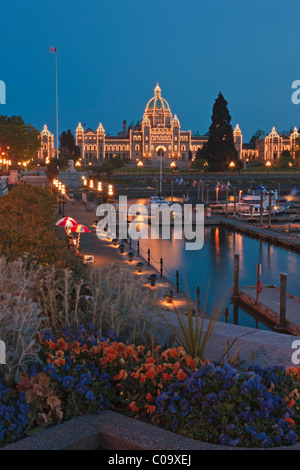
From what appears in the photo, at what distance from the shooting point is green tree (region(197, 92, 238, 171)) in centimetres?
11050

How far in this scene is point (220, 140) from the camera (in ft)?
366

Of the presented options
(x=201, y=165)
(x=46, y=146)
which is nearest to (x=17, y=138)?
(x=201, y=165)

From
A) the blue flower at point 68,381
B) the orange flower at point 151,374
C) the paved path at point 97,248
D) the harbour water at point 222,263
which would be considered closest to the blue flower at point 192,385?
the orange flower at point 151,374

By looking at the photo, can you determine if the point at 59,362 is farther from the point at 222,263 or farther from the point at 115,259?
the point at 222,263

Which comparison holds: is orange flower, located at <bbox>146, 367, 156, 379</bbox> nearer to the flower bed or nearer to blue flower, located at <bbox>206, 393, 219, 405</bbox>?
the flower bed

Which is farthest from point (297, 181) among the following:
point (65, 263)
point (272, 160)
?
point (65, 263)

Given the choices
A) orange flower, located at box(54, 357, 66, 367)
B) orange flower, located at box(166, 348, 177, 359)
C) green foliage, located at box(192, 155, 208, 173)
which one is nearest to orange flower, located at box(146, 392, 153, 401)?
orange flower, located at box(166, 348, 177, 359)

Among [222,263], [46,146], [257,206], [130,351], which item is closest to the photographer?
[130,351]

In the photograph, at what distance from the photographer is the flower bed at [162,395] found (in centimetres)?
442

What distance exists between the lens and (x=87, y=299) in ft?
22.8

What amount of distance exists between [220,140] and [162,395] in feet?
362

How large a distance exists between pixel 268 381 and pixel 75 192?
7532 centimetres

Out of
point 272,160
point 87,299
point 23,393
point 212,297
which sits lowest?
point 212,297
